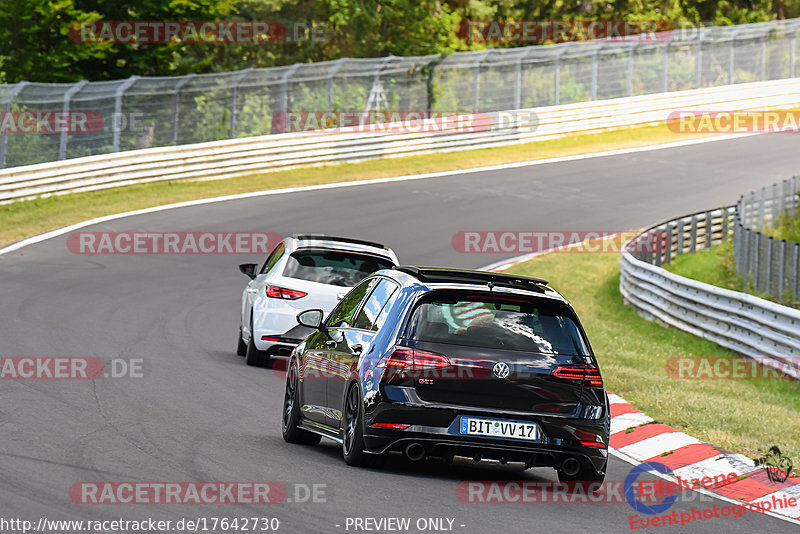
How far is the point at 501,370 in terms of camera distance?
8.71 metres

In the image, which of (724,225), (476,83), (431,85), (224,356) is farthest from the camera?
(476,83)

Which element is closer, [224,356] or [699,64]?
[224,356]

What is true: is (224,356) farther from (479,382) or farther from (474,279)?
(479,382)

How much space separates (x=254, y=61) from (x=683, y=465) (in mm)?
47324

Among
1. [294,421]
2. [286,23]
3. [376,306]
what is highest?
[376,306]

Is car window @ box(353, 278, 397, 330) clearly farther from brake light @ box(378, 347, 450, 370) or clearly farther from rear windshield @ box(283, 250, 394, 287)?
rear windshield @ box(283, 250, 394, 287)

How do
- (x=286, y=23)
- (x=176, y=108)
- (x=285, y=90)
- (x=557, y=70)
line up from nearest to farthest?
(x=176, y=108) < (x=285, y=90) < (x=557, y=70) < (x=286, y=23)

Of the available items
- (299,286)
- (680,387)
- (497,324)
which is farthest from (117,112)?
(497,324)

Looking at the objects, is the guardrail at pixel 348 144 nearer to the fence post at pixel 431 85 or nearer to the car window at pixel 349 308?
the fence post at pixel 431 85

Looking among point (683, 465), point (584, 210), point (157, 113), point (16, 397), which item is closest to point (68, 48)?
point (157, 113)

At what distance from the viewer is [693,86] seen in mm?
47688

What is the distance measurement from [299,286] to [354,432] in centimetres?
597

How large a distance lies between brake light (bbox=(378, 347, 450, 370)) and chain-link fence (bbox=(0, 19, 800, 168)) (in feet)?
71.8

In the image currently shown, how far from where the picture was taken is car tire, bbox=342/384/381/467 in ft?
29.3
